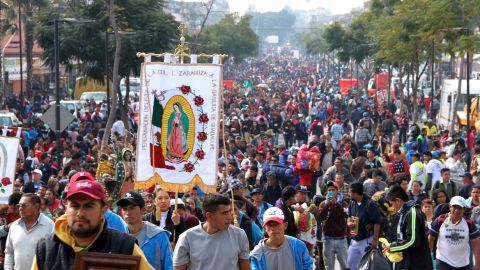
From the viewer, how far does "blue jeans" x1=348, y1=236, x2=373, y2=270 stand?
547 inches

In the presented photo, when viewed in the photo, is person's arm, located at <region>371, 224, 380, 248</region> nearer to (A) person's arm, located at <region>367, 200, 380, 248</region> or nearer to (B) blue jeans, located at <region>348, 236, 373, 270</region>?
(A) person's arm, located at <region>367, 200, 380, 248</region>

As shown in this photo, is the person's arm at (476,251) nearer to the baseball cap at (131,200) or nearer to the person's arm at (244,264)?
the baseball cap at (131,200)

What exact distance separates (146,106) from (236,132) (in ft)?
79.7

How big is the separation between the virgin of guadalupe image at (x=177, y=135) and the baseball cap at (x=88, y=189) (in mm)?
6155

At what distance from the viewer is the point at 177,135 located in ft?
39.1

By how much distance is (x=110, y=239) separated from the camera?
5754 mm

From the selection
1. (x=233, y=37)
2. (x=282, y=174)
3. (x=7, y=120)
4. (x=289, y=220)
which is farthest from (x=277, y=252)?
(x=233, y=37)

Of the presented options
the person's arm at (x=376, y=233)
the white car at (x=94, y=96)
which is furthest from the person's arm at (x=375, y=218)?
the white car at (x=94, y=96)

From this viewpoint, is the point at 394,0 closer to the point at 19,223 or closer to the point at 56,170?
→ the point at 56,170

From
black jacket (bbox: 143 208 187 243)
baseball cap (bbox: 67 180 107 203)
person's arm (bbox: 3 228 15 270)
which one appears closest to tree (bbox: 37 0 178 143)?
black jacket (bbox: 143 208 187 243)

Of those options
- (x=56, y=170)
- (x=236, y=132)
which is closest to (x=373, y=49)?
(x=236, y=132)

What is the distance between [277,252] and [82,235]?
3.40m

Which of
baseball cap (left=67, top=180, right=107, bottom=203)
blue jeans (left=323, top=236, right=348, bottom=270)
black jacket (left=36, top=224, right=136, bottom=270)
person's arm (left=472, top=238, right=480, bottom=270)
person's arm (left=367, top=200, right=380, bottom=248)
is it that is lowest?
blue jeans (left=323, top=236, right=348, bottom=270)

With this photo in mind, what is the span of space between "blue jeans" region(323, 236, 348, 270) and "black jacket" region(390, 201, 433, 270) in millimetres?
2107
